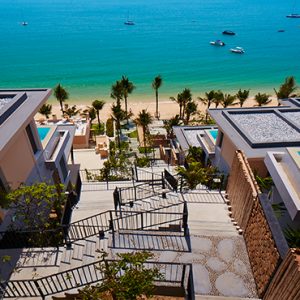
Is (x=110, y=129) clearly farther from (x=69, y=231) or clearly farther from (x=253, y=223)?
(x=253, y=223)

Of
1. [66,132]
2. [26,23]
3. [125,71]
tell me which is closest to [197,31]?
[125,71]

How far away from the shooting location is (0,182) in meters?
11.8

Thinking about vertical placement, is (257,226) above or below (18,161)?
above

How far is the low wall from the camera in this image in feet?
26.0

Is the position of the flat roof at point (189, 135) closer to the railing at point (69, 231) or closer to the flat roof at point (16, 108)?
the railing at point (69, 231)

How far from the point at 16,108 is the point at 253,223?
12.8 meters

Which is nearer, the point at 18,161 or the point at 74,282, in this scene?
the point at 74,282

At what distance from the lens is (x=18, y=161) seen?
1353 centimetres

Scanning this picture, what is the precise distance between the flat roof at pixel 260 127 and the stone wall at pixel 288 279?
7166 millimetres

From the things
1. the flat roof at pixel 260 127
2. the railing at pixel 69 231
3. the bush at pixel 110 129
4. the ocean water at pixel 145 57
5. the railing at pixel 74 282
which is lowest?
the ocean water at pixel 145 57

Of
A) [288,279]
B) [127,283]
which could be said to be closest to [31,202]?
[127,283]

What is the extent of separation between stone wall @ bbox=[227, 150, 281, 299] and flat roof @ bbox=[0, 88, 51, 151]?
1002cm

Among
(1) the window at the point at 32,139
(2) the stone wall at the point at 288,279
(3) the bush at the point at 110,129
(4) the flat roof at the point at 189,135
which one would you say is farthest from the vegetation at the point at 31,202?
(3) the bush at the point at 110,129

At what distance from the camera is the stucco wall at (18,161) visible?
12.3m
